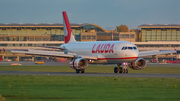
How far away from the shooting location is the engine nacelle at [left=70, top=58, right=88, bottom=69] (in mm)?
40719

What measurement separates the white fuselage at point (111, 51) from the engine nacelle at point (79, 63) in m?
2.92

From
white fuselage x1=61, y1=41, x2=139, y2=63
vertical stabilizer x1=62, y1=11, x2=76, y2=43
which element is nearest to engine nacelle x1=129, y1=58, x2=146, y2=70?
white fuselage x1=61, y1=41, x2=139, y2=63

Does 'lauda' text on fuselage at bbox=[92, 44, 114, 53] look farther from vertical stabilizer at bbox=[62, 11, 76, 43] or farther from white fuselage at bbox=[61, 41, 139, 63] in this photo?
vertical stabilizer at bbox=[62, 11, 76, 43]

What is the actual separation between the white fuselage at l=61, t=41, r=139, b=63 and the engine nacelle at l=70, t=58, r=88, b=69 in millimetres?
2919

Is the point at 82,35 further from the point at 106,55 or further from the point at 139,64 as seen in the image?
the point at 139,64

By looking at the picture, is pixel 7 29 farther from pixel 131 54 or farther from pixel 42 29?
pixel 131 54

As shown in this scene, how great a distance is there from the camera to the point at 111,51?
42531mm

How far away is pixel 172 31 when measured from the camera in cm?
16825

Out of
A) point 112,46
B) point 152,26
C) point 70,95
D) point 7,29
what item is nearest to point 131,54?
point 112,46

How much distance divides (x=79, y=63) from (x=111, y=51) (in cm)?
479

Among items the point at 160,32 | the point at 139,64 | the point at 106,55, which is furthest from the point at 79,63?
the point at 160,32

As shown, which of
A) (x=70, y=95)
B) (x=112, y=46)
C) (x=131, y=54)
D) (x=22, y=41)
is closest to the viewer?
(x=70, y=95)

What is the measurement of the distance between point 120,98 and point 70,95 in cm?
303

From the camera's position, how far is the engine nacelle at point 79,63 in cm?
4072
